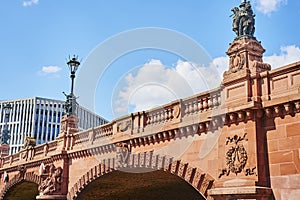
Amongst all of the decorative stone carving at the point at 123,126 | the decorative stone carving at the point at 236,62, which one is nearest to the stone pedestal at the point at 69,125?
the decorative stone carving at the point at 123,126

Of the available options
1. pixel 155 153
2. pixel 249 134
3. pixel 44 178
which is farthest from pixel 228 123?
pixel 44 178

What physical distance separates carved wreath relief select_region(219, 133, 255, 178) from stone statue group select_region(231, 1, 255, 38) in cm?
355

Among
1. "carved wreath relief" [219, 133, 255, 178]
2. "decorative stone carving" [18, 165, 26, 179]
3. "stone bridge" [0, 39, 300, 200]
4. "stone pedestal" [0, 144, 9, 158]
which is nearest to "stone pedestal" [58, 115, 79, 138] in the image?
"stone bridge" [0, 39, 300, 200]

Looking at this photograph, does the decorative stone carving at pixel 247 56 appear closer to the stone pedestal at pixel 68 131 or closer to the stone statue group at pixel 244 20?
the stone statue group at pixel 244 20

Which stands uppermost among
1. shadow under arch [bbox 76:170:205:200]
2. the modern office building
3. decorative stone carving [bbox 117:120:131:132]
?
the modern office building

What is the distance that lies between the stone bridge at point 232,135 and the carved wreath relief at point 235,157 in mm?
32

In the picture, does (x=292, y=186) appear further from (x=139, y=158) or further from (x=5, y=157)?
(x=5, y=157)

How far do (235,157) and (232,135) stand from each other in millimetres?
779

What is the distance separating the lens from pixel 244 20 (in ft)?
48.5

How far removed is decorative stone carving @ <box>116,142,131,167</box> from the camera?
2056 cm

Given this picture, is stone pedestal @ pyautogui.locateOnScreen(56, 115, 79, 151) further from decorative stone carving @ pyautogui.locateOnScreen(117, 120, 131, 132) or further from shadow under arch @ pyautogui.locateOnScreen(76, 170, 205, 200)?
decorative stone carving @ pyautogui.locateOnScreen(117, 120, 131, 132)

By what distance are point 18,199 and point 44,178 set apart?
54.7 feet

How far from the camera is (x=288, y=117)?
512 inches

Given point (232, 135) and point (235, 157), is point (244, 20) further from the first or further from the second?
point (235, 157)
